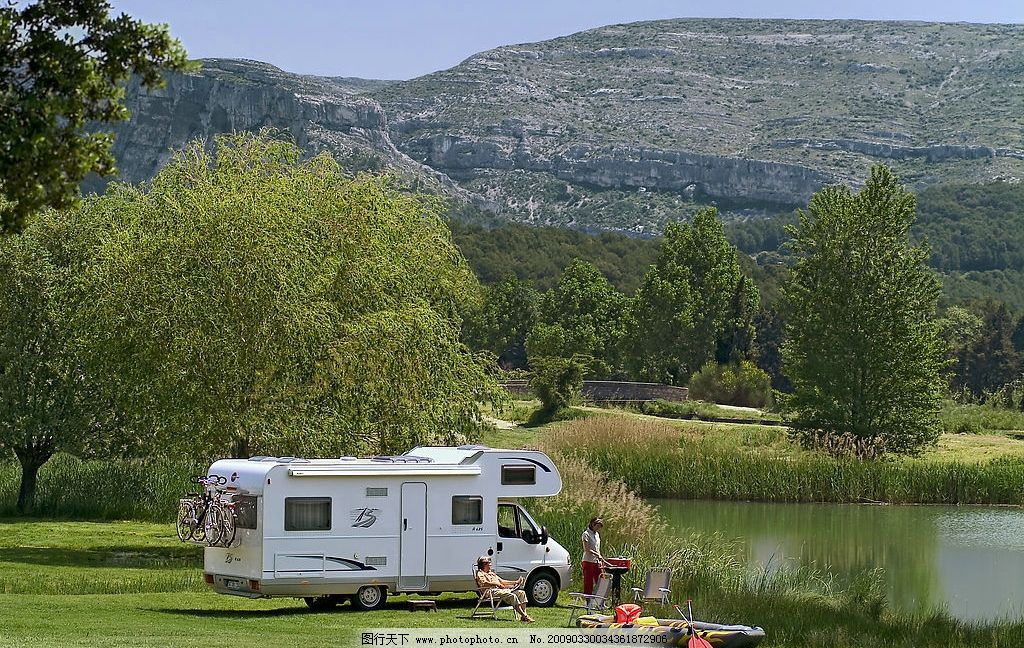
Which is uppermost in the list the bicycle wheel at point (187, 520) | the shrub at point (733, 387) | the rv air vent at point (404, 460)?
the rv air vent at point (404, 460)

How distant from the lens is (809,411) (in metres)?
56.9

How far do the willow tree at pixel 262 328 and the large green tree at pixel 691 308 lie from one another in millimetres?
54651

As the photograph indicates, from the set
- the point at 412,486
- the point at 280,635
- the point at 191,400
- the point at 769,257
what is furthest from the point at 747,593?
the point at 769,257

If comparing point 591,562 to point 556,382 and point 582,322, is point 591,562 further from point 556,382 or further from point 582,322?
point 582,322

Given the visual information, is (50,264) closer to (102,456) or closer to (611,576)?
(102,456)

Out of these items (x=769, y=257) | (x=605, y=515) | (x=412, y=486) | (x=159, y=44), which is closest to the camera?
(x=159, y=44)

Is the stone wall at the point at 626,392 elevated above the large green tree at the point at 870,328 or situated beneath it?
situated beneath

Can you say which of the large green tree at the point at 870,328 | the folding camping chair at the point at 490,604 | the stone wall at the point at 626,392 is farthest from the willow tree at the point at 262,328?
the stone wall at the point at 626,392

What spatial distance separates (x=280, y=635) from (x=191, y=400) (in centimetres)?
1036

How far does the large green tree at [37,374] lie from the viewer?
107 ft

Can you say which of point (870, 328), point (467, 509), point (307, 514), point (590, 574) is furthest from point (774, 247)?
point (307, 514)

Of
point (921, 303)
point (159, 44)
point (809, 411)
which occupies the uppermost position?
point (159, 44)

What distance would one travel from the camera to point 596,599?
1919 centimetres

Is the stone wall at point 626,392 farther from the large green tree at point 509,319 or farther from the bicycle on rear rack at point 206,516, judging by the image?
the bicycle on rear rack at point 206,516
